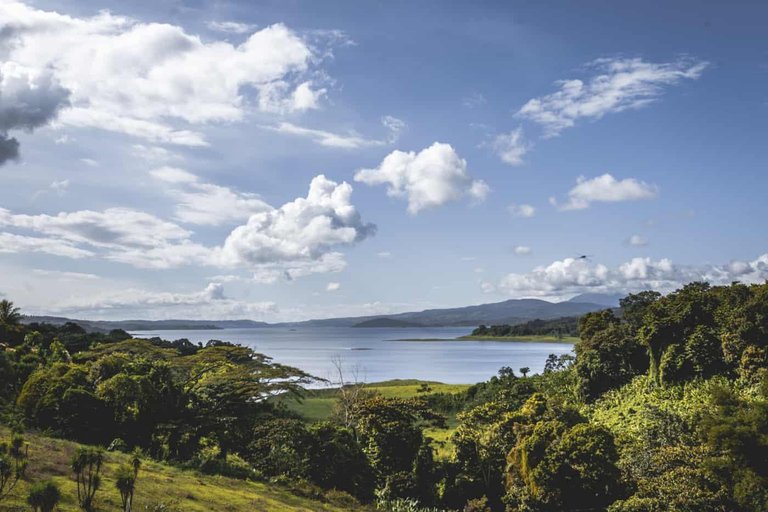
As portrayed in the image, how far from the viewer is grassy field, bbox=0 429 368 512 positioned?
1295 centimetres

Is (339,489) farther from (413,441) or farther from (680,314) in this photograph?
(680,314)

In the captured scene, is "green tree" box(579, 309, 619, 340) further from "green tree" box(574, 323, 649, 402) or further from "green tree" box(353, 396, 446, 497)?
"green tree" box(353, 396, 446, 497)

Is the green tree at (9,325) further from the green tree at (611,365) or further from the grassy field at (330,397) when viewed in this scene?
the green tree at (611,365)

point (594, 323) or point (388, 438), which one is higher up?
point (594, 323)

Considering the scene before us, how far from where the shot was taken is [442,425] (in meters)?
28.6

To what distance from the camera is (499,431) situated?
79.2 ft

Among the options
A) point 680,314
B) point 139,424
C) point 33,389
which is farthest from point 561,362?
point 33,389

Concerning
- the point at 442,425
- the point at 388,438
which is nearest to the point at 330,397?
the point at 442,425

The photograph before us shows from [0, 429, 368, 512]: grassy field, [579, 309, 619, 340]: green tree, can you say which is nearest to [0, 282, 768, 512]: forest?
[0, 429, 368, 512]: grassy field

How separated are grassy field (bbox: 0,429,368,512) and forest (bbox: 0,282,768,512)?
36cm

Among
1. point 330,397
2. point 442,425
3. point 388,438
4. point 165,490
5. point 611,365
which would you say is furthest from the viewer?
point 330,397

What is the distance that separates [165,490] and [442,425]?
16.6 metres

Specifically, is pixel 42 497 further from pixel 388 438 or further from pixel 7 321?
pixel 7 321

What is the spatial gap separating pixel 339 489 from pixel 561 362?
37.2 metres
